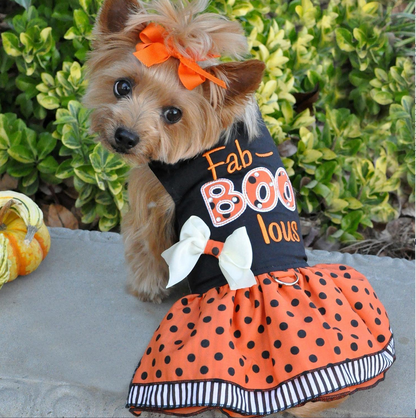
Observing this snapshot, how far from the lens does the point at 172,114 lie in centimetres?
160

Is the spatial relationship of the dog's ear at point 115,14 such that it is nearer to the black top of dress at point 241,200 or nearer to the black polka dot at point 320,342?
the black top of dress at point 241,200

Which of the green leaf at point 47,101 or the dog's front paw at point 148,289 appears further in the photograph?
the green leaf at point 47,101

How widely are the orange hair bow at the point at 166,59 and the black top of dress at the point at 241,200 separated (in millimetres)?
253

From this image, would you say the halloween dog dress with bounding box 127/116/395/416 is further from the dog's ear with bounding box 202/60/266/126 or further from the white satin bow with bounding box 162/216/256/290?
the dog's ear with bounding box 202/60/266/126

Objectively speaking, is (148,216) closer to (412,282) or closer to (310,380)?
(310,380)

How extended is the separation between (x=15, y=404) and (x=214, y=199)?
0.93 meters

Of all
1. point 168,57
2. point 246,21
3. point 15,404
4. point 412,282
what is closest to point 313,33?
point 246,21

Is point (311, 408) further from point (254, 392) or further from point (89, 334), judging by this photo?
point (89, 334)

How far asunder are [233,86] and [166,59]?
220 millimetres

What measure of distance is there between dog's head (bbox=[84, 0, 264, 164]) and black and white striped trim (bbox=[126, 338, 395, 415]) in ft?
2.38

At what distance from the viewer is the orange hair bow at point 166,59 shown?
Answer: 1483mm

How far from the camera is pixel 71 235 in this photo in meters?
2.53

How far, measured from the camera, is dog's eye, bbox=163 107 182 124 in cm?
159

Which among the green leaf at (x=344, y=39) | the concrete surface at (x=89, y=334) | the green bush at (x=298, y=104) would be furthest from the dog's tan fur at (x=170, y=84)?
the green leaf at (x=344, y=39)
